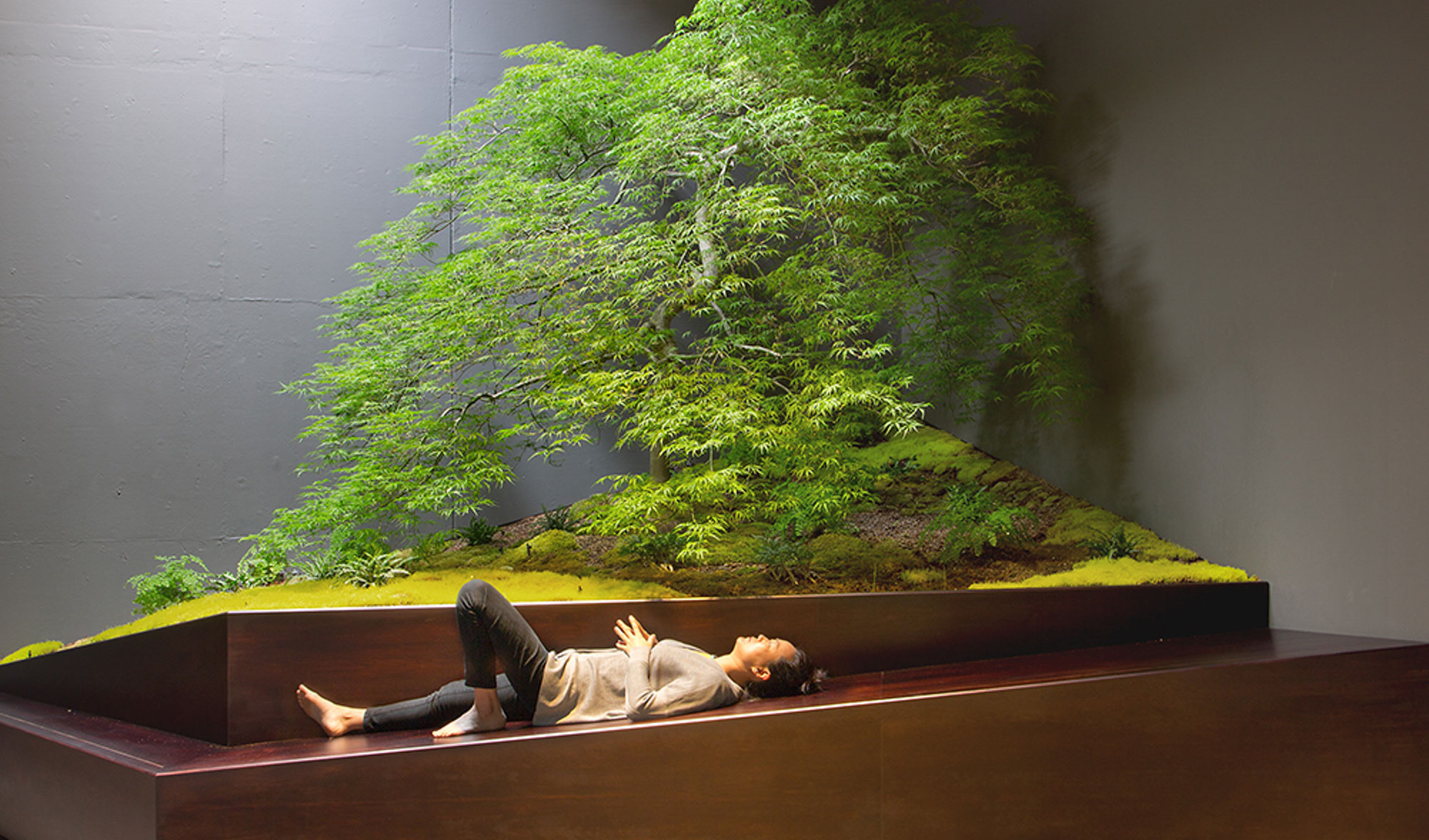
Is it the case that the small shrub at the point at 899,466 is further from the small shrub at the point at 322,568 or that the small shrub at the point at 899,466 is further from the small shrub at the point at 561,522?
the small shrub at the point at 322,568

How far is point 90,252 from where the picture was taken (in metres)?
4.54

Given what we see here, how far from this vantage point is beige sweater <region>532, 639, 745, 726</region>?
212 cm

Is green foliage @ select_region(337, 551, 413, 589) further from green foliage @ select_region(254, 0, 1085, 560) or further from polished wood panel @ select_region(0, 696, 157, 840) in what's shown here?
polished wood panel @ select_region(0, 696, 157, 840)

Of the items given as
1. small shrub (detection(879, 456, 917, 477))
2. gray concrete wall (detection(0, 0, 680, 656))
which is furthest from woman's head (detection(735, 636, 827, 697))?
gray concrete wall (detection(0, 0, 680, 656))

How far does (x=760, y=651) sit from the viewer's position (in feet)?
7.86

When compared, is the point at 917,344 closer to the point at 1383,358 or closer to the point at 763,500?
the point at 763,500

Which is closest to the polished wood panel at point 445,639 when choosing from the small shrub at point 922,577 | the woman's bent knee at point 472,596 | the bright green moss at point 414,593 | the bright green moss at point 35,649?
the woman's bent knee at point 472,596

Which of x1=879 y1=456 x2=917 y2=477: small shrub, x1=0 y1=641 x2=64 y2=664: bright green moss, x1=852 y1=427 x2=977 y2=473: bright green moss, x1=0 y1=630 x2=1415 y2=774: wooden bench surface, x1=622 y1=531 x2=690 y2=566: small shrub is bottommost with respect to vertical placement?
x1=0 y1=641 x2=64 y2=664: bright green moss

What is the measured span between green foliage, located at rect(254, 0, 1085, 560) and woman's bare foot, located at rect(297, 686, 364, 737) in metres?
1.29

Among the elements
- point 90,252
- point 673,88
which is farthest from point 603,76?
point 90,252

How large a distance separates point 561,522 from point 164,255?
2.74 m

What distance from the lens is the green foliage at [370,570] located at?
11.5 ft

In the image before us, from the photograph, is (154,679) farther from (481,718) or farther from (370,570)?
(370,570)

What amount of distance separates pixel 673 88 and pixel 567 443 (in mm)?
2336
